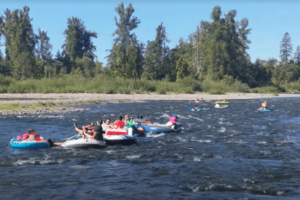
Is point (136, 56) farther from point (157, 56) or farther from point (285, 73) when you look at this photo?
point (285, 73)

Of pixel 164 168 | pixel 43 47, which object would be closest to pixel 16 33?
pixel 43 47

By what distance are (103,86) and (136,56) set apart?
17397 mm

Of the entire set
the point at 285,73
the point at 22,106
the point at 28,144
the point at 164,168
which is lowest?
the point at 164,168

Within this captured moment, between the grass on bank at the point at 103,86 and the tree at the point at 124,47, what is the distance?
36.2 feet

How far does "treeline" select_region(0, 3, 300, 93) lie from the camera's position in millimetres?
72562

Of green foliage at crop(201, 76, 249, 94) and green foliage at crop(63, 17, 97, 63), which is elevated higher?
green foliage at crop(63, 17, 97, 63)

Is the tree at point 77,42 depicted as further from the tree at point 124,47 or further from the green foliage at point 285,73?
the green foliage at point 285,73

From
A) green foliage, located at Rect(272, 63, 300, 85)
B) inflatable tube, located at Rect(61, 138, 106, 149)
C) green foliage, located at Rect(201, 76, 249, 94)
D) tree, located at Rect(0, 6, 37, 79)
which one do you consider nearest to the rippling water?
inflatable tube, located at Rect(61, 138, 106, 149)

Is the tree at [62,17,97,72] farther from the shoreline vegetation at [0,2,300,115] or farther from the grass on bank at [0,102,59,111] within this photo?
the grass on bank at [0,102,59,111]

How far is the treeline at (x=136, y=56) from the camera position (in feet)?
238

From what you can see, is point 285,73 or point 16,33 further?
point 285,73

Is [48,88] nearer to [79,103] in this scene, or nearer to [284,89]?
[79,103]

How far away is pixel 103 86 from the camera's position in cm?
5881

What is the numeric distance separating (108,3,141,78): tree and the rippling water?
51.2 metres
